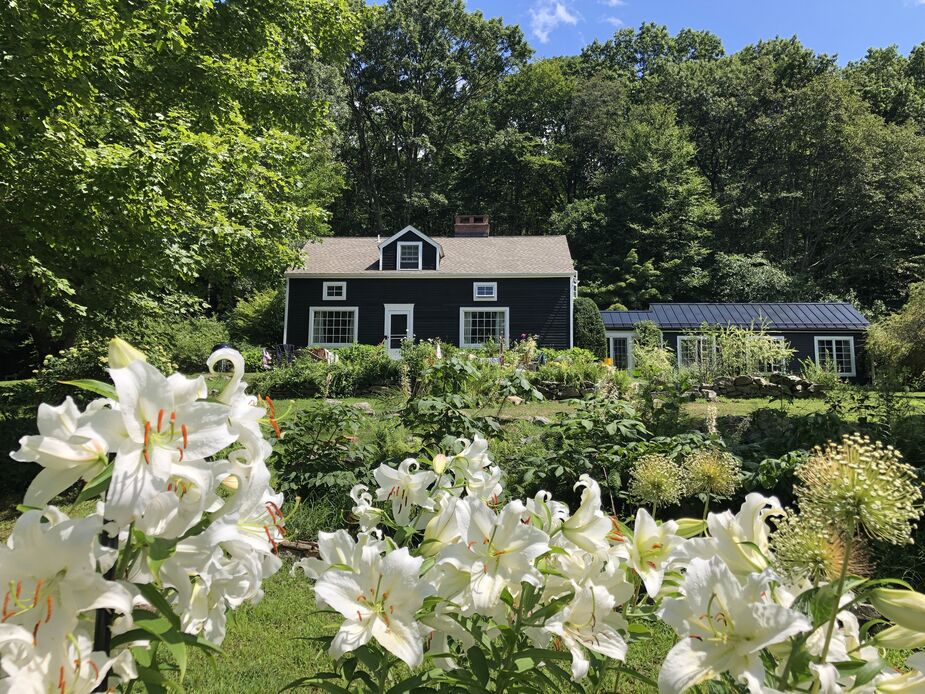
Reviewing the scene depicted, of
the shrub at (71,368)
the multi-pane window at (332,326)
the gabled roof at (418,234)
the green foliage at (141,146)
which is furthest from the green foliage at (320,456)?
the gabled roof at (418,234)

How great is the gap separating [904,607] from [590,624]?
1.67ft

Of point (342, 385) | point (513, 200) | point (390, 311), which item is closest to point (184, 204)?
point (342, 385)

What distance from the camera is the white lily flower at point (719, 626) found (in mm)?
803

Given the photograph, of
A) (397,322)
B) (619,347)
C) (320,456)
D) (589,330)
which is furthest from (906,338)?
(320,456)

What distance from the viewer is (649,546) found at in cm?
119

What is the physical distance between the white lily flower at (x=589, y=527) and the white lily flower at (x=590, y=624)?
78 millimetres

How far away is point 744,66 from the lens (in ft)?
124

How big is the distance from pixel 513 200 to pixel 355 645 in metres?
38.8

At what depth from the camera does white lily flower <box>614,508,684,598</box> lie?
45.6 inches

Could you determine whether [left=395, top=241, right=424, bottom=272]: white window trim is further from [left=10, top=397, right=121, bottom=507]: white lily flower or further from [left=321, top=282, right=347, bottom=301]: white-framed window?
[left=10, top=397, right=121, bottom=507]: white lily flower

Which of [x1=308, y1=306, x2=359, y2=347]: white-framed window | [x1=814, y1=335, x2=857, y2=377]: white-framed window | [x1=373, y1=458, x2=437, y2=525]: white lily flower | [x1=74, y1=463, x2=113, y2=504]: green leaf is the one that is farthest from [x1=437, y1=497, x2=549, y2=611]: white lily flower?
[x1=814, y1=335, x2=857, y2=377]: white-framed window

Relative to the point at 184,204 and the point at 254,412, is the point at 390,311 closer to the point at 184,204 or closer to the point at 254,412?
the point at 184,204

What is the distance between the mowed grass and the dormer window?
20.3 m

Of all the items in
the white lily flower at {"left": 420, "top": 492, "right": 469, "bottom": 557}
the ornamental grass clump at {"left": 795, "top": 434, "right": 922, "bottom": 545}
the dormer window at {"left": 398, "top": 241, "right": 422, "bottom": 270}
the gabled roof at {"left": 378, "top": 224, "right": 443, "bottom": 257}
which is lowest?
the white lily flower at {"left": 420, "top": 492, "right": 469, "bottom": 557}
